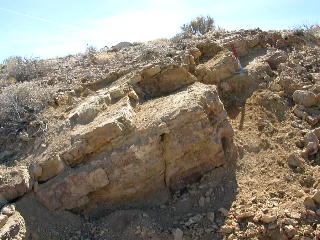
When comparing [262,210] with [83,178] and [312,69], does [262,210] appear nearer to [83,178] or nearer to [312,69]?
[83,178]

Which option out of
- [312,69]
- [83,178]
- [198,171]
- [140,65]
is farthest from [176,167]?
[312,69]

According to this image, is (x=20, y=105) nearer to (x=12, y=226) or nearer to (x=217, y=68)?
(x=12, y=226)

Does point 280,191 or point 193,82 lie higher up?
point 193,82

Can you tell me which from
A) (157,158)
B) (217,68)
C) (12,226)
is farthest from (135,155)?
(217,68)

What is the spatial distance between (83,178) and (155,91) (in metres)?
1.90

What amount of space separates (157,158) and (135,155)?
296mm

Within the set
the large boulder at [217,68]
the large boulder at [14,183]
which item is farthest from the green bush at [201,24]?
the large boulder at [14,183]

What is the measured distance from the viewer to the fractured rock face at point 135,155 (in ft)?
16.3

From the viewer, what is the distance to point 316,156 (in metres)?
5.62

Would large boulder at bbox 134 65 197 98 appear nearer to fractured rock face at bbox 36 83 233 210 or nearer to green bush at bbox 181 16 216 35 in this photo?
fractured rock face at bbox 36 83 233 210

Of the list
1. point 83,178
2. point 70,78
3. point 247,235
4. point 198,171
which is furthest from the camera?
point 70,78

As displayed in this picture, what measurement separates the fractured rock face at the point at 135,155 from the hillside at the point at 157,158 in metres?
0.01

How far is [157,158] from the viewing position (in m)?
5.11

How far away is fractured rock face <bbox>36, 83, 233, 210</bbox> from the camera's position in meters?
4.96
